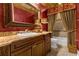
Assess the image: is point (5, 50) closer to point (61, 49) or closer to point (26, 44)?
point (26, 44)

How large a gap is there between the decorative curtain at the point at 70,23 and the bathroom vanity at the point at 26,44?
0.30 meters

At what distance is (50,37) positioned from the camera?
83.3 inches

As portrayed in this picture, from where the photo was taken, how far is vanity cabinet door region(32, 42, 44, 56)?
2.05 meters

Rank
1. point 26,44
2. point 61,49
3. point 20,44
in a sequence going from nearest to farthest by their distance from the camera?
point 20,44, point 26,44, point 61,49

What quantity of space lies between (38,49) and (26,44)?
0.28 metres

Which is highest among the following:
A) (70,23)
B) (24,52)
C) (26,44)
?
(70,23)

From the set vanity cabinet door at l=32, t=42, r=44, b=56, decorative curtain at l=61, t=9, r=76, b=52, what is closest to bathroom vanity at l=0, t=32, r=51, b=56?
vanity cabinet door at l=32, t=42, r=44, b=56

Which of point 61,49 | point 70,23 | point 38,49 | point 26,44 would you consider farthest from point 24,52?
point 70,23

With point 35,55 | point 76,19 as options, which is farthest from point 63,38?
point 35,55

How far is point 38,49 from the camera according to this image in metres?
2.12

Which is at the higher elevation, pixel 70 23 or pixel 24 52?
pixel 70 23

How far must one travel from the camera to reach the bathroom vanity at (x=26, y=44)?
163 centimetres

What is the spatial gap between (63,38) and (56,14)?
37 cm

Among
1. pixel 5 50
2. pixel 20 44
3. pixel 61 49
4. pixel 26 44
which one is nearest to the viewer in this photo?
pixel 5 50
